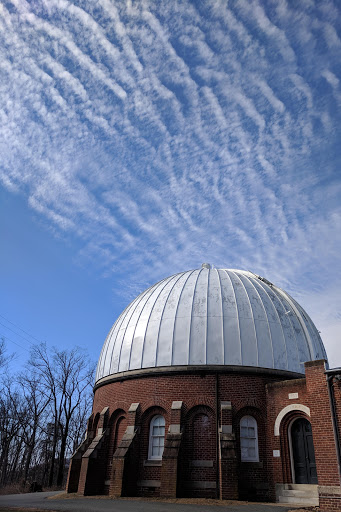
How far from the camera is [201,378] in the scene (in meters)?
18.7

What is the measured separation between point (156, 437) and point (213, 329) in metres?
5.62

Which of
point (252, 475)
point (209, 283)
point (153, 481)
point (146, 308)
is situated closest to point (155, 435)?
point (153, 481)

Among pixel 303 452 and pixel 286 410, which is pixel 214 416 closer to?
pixel 286 410

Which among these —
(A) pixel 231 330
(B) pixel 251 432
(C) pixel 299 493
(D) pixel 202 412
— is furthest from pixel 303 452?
(A) pixel 231 330

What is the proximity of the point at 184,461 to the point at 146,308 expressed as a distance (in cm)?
788

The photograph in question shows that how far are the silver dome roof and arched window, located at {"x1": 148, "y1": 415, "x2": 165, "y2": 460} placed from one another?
253 centimetres

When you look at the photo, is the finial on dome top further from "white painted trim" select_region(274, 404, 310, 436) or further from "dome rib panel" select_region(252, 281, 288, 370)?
"white painted trim" select_region(274, 404, 310, 436)

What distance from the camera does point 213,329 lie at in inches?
771

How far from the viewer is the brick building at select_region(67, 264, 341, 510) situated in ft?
53.7

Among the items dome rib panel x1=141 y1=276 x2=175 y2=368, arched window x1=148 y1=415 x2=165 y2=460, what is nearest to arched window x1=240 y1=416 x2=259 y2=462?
arched window x1=148 y1=415 x2=165 y2=460

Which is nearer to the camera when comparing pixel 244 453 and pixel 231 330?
pixel 244 453

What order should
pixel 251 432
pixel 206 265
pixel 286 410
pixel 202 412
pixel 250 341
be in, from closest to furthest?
pixel 286 410
pixel 251 432
pixel 202 412
pixel 250 341
pixel 206 265

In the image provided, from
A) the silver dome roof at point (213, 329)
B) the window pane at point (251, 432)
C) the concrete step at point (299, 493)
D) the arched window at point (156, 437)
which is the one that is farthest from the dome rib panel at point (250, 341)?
the concrete step at point (299, 493)

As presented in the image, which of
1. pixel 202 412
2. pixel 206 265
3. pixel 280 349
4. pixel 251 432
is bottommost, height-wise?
pixel 251 432
